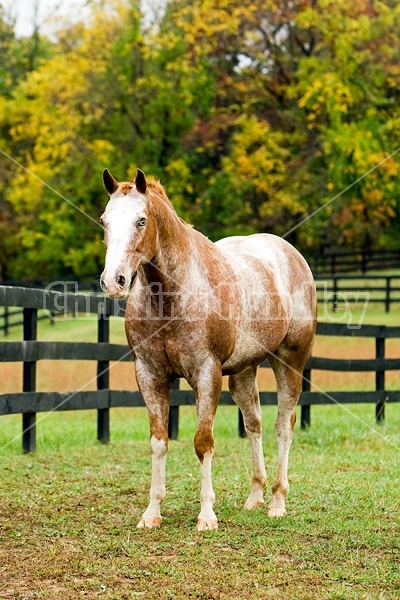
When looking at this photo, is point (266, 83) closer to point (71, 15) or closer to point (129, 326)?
point (71, 15)

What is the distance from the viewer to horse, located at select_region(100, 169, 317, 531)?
4832 millimetres

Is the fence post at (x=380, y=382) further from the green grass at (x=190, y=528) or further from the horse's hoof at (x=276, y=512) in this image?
the horse's hoof at (x=276, y=512)

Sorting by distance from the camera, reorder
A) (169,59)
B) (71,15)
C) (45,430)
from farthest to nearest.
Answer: (71,15) < (169,59) < (45,430)

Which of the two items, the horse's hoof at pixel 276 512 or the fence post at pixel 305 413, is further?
the fence post at pixel 305 413

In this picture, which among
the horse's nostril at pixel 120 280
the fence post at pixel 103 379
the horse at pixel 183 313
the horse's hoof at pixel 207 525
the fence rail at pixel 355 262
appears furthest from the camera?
the fence rail at pixel 355 262

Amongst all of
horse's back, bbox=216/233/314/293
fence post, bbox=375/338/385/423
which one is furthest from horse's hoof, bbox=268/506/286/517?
fence post, bbox=375/338/385/423

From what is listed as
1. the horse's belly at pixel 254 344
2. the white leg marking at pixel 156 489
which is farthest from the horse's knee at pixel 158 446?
the horse's belly at pixel 254 344

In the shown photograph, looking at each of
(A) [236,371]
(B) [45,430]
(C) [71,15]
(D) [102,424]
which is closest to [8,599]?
(A) [236,371]

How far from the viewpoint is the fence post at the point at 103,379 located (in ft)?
28.2

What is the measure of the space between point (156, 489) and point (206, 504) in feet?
1.16

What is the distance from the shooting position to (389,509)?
Result: 5566 mm

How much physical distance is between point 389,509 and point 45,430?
500cm

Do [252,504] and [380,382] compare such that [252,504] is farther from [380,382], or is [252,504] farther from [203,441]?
[380,382]

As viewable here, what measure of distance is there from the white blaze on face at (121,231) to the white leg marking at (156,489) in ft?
4.22
